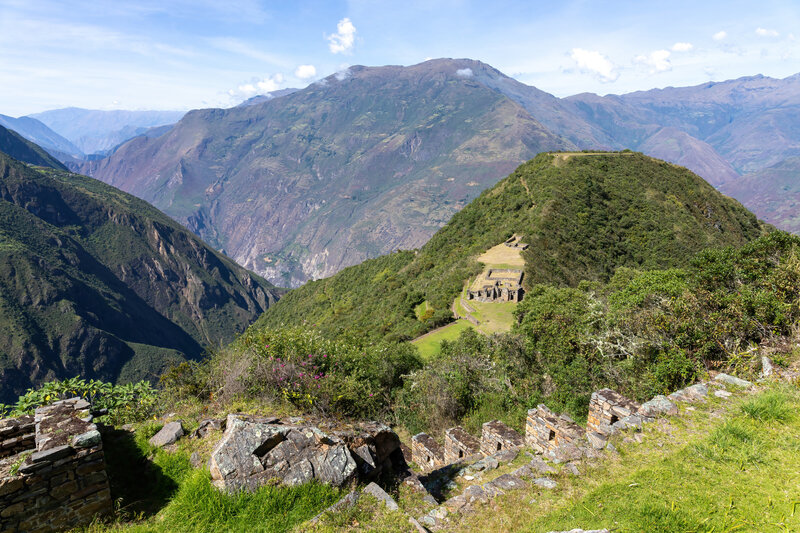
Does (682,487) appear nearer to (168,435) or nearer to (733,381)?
(733,381)

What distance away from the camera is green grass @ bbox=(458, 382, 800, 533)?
18.7 feet

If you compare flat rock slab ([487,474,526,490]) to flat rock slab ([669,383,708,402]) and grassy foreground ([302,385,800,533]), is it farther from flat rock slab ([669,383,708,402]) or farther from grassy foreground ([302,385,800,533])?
flat rock slab ([669,383,708,402])

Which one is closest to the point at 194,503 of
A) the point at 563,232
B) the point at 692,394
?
the point at 692,394

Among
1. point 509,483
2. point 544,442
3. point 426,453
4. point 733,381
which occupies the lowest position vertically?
point 426,453

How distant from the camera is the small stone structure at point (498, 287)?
151 ft

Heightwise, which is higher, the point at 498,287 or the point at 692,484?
the point at 692,484

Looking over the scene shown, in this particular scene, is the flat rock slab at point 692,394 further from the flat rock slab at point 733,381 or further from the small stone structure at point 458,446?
the small stone structure at point 458,446

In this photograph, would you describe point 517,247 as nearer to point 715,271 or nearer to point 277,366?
point 715,271

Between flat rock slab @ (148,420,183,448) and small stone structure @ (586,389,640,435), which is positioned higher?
flat rock slab @ (148,420,183,448)

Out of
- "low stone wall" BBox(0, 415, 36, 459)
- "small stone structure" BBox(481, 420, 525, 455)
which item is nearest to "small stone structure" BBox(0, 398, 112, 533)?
"low stone wall" BBox(0, 415, 36, 459)

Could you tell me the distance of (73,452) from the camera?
7078 millimetres

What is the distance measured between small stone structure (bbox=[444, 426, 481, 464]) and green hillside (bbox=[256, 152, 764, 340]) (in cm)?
3042

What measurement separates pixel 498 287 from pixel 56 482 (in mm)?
44506

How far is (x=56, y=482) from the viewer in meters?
6.88
